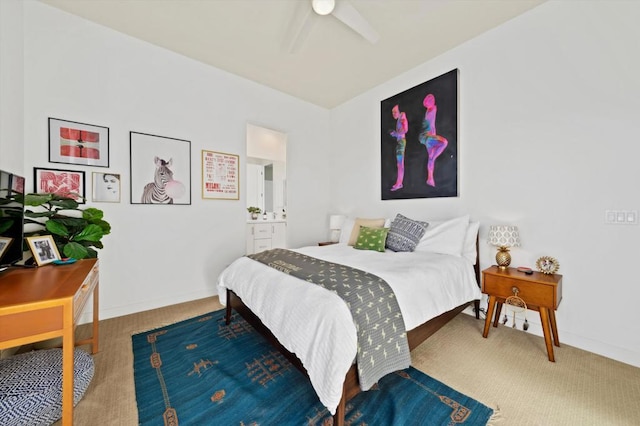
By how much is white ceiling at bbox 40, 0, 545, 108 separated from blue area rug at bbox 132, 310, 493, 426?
280 cm

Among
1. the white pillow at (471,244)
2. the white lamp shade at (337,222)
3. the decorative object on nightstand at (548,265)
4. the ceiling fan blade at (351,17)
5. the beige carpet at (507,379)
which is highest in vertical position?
the ceiling fan blade at (351,17)

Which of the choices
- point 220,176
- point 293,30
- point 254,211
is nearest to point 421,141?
point 293,30

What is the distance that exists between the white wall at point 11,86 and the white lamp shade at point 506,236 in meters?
3.92

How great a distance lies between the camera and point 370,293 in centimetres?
148

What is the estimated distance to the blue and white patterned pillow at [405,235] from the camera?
8.81 feet

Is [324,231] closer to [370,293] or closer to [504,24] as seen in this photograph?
[370,293]

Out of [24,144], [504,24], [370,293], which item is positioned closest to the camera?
[370,293]

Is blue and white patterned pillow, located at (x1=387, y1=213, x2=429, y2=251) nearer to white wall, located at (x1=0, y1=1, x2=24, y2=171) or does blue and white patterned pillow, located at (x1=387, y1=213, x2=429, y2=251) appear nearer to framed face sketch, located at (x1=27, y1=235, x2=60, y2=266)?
framed face sketch, located at (x1=27, y1=235, x2=60, y2=266)

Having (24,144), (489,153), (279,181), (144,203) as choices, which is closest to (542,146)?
(489,153)

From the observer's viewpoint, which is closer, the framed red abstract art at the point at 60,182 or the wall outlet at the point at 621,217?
the wall outlet at the point at 621,217

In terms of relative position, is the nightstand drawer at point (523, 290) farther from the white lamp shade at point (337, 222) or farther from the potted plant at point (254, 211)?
the potted plant at point (254, 211)

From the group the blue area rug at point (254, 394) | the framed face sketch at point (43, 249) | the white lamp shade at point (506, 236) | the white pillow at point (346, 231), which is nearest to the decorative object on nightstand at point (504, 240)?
the white lamp shade at point (506, 236)

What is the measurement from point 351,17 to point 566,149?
7.06 feet

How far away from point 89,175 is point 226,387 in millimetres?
2443
